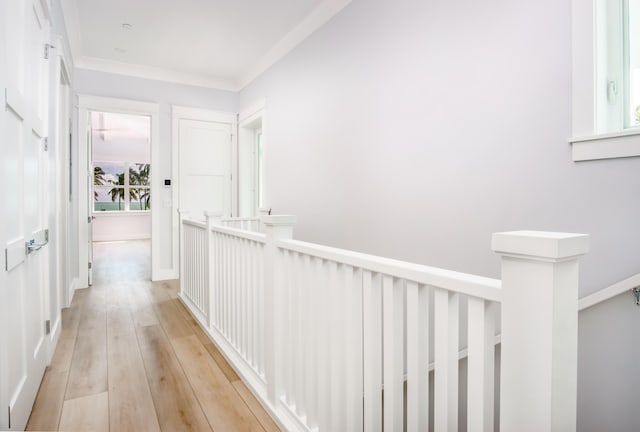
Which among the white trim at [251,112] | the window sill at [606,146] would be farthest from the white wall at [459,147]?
the white trim at [251,112]

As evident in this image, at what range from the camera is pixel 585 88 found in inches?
59.7

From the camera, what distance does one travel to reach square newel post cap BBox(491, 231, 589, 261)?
0.62 m

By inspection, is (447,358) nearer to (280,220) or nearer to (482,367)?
(482,367)

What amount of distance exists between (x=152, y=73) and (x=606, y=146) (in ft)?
16.3

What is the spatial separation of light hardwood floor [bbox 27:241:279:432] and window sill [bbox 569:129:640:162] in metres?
1.80

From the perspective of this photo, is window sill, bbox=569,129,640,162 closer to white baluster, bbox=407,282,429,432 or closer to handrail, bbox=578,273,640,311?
handrail, bbox=578,273,640,311

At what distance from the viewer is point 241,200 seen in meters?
5.36

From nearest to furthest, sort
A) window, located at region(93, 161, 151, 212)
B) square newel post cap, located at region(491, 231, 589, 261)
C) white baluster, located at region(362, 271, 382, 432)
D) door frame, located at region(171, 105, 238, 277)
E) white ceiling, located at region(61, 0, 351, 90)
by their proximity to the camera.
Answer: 1. square newel post cap, located at region(491, 231, 589, 261)
2. white baluster, located at region(362, 271, 382, 432)
3. white ceiling, located at region(61, 0, 351, 90)
4. door frame, located at region(171, 105, 238, 277)
5. window, located at region(93, 161, 151, 212)

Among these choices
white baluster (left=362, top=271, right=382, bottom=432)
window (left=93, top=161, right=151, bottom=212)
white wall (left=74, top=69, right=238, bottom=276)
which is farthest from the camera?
window (left=93, top=161, right=151, bottom=212)

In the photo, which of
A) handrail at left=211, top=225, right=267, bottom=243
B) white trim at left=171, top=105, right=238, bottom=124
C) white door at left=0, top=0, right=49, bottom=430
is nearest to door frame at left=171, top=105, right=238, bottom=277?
white trim at left=171, top=105, right=238, bottom=124

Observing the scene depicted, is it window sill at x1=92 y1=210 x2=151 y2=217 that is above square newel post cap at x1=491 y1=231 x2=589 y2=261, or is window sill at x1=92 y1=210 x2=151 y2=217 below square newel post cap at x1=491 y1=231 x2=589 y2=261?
below

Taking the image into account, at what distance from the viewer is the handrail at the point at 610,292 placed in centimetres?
134

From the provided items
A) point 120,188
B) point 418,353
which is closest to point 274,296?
point 418,353

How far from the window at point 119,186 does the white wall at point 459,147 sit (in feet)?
26.2
